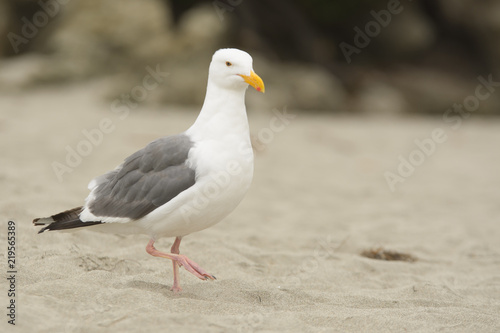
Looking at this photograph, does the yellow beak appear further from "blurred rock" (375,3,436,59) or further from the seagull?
"blurred rock" (375,3,436,59)

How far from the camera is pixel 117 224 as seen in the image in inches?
141

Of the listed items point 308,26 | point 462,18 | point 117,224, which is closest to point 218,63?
point 117,224

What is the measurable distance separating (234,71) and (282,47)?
13255 millimetres

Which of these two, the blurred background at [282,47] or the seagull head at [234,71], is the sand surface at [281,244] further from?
the blurred background at [282,47]

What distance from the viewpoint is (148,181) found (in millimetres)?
3562

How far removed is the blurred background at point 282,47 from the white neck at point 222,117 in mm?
7334

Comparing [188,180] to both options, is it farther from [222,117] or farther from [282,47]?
[282,47]

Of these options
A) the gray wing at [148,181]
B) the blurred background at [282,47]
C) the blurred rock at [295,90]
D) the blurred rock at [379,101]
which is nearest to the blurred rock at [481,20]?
the blurred background at [282,47]

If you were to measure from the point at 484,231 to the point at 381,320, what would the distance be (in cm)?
288

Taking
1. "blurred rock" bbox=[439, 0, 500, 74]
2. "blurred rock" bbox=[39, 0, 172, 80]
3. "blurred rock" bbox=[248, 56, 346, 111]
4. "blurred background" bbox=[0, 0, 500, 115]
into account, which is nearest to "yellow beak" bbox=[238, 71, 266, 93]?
"blurred background" bbox=[0, 0, 500, 115]

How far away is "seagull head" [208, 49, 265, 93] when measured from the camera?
141 inches

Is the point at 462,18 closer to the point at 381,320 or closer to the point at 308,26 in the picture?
the point at 308,26

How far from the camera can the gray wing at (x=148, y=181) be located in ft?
11.4

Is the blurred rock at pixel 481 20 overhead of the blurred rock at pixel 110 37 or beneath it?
overhead
